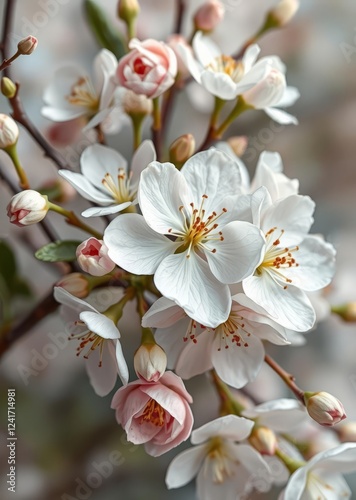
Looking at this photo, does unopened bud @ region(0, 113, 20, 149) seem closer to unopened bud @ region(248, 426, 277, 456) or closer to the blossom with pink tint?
the blossom with pink tint

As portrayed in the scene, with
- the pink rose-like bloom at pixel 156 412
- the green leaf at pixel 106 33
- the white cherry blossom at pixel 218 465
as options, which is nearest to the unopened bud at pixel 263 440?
the white cherry blossom at pixel 218 465

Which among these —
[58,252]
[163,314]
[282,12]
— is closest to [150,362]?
[163,314]

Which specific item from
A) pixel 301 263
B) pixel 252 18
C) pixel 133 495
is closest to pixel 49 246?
pixel 301 263

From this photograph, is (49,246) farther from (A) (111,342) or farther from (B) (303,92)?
(B) (303,92)

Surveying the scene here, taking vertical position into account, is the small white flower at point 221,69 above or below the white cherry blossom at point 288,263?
above

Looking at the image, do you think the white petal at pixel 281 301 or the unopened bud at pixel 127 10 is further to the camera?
the unopened bud at pixel 127 10

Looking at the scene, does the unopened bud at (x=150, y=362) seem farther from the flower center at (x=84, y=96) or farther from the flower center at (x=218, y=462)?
the flower center at (x=84, y=96)

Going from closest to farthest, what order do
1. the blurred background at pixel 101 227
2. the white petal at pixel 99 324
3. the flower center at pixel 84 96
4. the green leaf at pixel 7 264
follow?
1. the white petal at pixel 99 324
2. the flower center at pixel 84 96
3. the green leaf at pixel 7 264
4. the blurred background at pixel 101 227

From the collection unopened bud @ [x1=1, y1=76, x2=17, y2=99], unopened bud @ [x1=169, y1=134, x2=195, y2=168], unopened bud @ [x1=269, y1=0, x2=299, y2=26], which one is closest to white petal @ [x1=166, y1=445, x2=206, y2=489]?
unopened bud @ [x1=169, y1=134, x2=195, y2=168]
